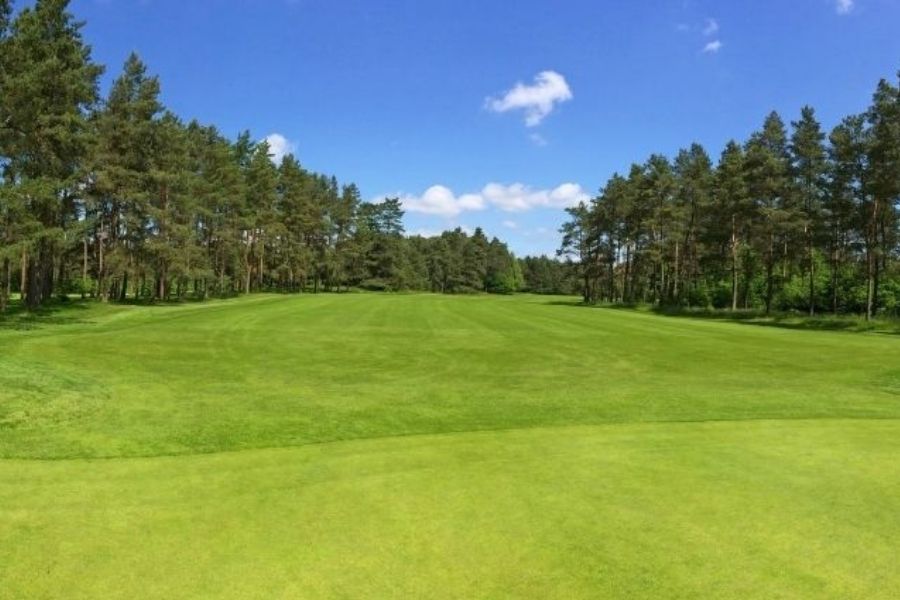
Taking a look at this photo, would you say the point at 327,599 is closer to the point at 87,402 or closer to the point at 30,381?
the point at 87,402

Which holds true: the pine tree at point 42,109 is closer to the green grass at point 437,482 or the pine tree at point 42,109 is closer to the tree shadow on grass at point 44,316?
the tree shadow on grass at point 44,316

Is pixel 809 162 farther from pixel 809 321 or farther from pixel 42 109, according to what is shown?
pixel 42 109

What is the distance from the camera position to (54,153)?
117 ft

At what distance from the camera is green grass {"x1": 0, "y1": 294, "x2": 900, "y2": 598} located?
5629 mm

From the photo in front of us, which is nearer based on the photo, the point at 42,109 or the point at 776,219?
the point at 42,109

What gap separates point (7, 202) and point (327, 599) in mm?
30099

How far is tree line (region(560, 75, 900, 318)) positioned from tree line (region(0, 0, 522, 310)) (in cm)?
4551

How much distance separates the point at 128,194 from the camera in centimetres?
5069

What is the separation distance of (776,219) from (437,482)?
182ft

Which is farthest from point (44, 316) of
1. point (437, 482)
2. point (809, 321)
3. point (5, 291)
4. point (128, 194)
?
point (809, 321)

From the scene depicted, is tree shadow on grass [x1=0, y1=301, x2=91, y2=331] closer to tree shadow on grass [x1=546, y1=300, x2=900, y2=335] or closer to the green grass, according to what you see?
the green grass

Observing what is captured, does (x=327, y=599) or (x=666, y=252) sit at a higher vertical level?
(x=666, y=252)

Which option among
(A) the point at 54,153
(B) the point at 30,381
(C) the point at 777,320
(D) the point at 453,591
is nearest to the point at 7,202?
(A) the point at 54,153

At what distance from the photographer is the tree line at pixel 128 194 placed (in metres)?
31.1
